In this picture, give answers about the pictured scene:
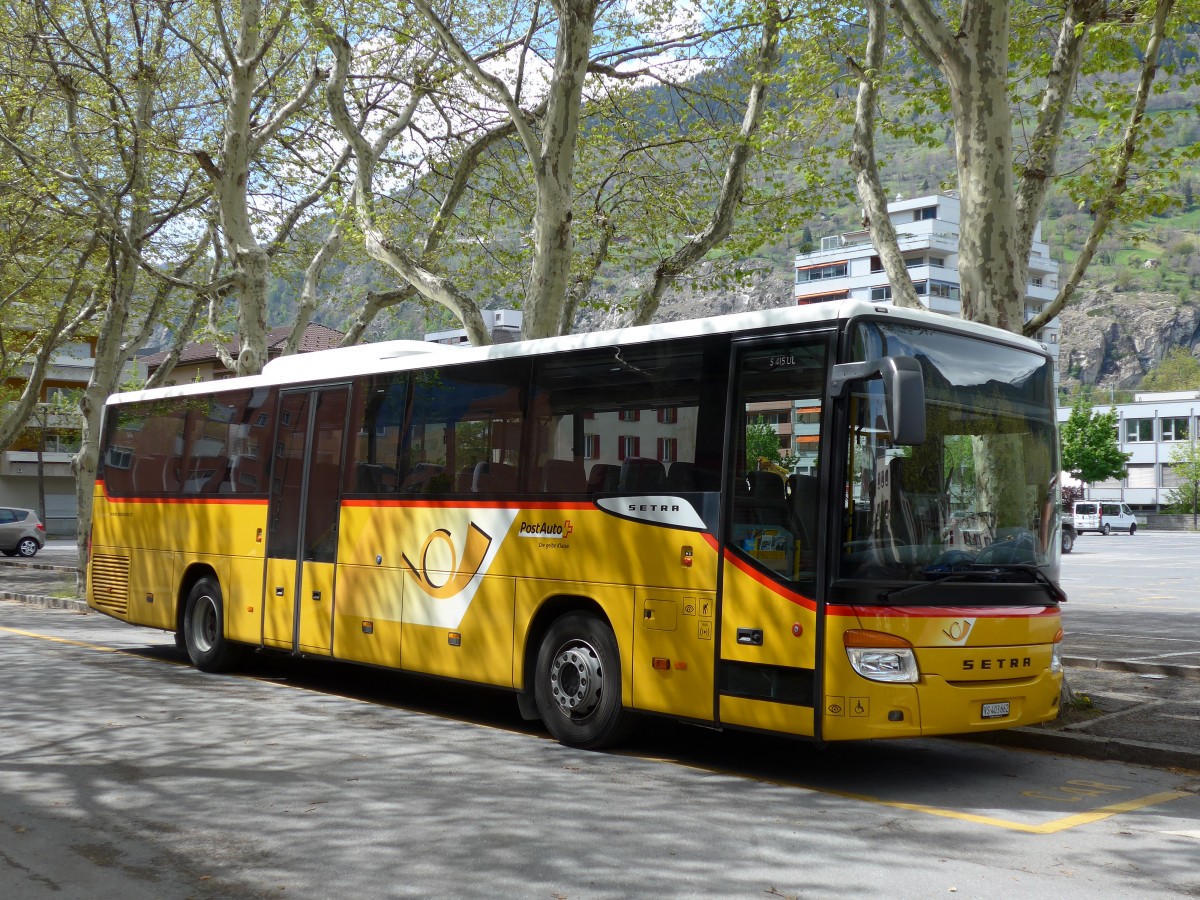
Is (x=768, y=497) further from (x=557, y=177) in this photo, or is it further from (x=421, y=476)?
(x=557, y=177)

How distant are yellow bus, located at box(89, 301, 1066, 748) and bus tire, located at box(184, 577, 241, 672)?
1.87m

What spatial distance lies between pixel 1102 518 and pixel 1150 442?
114ft

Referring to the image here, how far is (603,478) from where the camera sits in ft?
29.5

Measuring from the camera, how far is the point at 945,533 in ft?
25.4

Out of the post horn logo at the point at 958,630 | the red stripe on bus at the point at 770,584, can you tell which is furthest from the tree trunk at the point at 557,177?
the post horn logo at the point at 958,630

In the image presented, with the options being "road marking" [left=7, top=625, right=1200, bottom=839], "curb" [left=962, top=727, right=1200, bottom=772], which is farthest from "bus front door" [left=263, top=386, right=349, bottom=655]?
"curb" [left=962, top=727, right=1200, bottom=772]

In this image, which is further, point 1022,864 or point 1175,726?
point 1175,726

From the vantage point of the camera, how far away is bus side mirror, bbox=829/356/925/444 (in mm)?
7156

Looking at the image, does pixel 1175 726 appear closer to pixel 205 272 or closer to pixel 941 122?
pixel 941 122

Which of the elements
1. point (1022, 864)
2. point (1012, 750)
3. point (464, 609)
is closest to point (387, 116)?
point (464, 609)

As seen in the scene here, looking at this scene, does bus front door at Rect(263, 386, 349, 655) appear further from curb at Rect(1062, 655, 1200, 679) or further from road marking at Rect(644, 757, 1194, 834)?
curb at Rect(1062, 655, 1200, 679)

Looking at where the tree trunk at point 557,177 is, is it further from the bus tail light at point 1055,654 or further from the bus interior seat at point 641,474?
the bus tail light at point 1055,654

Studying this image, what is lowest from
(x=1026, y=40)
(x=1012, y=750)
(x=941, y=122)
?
(x=1012, y=750)

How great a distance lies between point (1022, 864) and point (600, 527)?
3.86 meters
